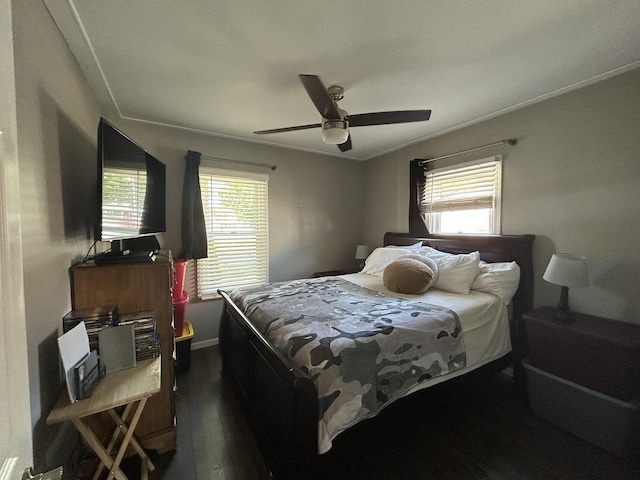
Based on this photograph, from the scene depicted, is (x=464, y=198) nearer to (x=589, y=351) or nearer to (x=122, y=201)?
(x=589, y=351)

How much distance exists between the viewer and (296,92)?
2.15 meters

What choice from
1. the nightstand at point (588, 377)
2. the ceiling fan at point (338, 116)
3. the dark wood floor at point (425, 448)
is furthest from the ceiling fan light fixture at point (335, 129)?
the nightstand at point (588, 377)

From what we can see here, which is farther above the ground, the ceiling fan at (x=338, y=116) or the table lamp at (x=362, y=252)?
the ceiling fan at (x=338, y=116)

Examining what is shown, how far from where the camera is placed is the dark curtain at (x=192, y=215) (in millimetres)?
2914

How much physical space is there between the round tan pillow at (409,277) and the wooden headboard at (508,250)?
0.62m

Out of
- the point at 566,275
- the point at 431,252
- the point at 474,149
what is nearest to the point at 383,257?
the point at 431,252

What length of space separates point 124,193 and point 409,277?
7.40ft

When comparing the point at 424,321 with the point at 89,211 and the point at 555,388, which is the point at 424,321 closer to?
the point at 555,388

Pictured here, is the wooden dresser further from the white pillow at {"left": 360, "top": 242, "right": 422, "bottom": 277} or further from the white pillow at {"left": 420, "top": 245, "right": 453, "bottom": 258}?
the white pillow at {"left": 420, "top": 245, "right": 453, "bottom": 258}

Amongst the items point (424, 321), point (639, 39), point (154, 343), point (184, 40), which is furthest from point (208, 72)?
point (639, 39)

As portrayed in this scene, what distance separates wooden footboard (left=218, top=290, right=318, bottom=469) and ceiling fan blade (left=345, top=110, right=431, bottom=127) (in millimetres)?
1674

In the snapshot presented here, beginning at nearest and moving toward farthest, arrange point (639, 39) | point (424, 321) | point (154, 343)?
point (154, 343)
point (639, 39)
point (424, 321)

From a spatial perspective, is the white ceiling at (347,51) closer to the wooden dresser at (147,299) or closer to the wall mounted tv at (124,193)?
the wall mounted tv at (124,193)

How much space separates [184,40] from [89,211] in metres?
1.27
